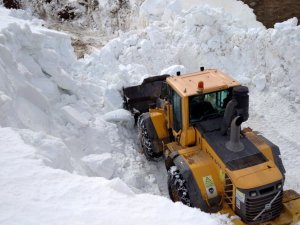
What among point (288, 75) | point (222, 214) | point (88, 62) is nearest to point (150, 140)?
point (222, 214)

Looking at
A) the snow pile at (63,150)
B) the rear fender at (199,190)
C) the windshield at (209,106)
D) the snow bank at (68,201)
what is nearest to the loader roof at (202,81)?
the windshield at (209,106)

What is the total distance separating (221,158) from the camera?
5984mm

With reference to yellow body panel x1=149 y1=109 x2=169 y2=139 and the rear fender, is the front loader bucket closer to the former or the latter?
yellow body panel x1=149 y1=109 x2=169 y2=139

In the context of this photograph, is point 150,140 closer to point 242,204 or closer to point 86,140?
point 86,140

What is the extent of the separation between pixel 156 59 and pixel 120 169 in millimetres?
4834

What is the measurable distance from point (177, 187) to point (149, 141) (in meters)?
1.80

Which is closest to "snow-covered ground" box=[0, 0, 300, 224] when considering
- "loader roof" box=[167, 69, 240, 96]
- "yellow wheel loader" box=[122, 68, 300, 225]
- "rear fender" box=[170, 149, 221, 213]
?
"rear fender" box=[170, 149, 221, 213]

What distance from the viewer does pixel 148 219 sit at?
13.3ft

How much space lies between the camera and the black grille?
219 inches

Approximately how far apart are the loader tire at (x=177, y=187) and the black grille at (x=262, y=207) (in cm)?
98

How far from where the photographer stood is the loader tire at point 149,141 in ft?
26.2

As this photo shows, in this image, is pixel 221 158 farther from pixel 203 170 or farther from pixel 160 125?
pixel 160 125

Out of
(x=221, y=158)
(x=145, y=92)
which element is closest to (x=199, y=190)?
(x=221, y=158)

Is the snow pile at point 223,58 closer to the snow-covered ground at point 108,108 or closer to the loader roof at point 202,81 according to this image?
the snow-covered ground at point 108,108
